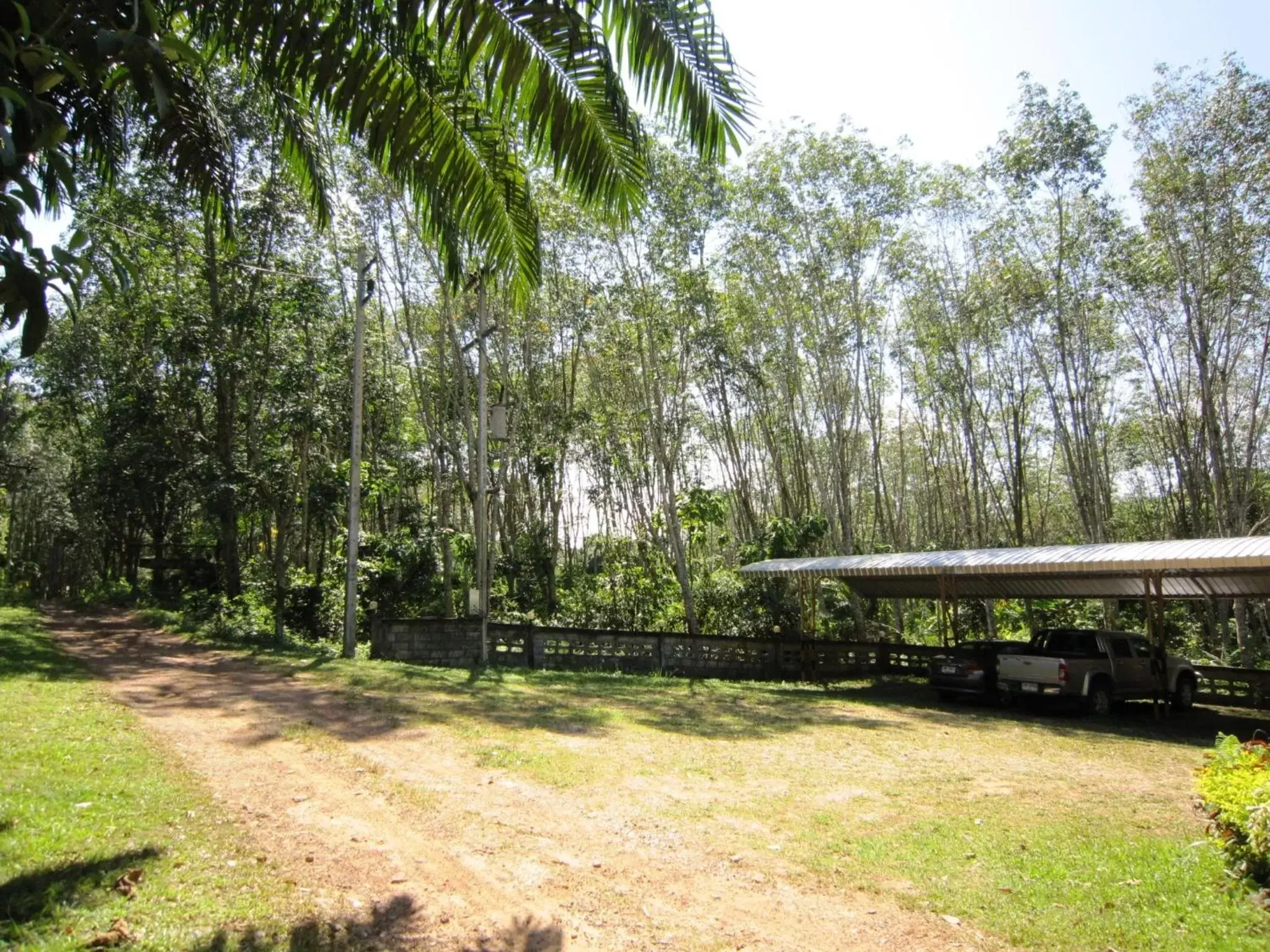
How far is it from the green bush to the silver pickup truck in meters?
7.64

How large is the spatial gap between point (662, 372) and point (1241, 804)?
1731 cm

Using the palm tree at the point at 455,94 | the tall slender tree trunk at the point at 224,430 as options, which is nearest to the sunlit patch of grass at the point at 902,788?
the palm tree at the point at 455,94

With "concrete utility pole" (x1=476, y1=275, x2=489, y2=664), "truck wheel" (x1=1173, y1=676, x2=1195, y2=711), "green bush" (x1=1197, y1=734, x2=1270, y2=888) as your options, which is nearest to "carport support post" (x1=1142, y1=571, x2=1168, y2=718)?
"truck wheel" (x1=1173, y1=676, x2=1195, y2=711)

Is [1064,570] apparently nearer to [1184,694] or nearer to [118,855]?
[1184,694]

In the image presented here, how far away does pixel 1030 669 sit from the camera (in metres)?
13.1

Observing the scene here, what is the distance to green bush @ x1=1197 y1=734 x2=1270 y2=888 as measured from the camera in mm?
4344

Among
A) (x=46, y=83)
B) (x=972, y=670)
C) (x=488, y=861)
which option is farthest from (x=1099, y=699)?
(x=46, y=83)

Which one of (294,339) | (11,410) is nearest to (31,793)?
(294,339)

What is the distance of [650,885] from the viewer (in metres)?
4.51

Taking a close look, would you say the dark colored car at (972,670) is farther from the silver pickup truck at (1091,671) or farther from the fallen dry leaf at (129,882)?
the fallen dry leaf at (129,882)

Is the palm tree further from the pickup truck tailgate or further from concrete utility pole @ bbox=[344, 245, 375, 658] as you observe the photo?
the pickup truck tailgate

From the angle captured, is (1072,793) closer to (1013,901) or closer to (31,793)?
(1013,901)

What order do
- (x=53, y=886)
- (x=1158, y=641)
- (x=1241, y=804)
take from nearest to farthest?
(x=53, y=886), (x=1241, y=804), (x=1158, y=641)

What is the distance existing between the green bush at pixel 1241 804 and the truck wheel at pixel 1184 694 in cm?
1001
